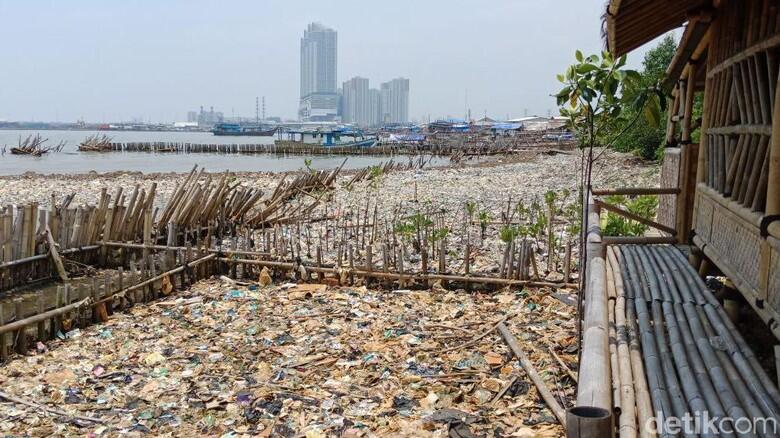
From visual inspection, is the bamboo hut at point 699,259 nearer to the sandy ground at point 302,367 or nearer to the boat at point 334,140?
the sandy ground at point 302,367

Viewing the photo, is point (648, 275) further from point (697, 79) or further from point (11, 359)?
point (11, 359)

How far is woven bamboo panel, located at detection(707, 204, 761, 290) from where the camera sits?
334 cm

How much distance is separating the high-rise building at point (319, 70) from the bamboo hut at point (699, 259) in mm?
166004

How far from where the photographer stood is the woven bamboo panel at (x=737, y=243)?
3344 millimetres

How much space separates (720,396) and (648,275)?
78.6 inches

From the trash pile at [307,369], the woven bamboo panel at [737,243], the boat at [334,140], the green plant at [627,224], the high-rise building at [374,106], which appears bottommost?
the trash pile at [307,369]

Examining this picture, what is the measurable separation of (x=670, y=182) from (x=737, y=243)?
11.1 feet

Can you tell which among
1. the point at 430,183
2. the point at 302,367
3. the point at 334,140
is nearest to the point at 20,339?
the point at 302,367

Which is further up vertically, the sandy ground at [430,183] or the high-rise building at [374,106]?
the high-rise building at [374,106]

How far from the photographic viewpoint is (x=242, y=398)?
4.45 m

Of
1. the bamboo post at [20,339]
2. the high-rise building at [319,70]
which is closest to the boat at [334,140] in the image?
the bamboo post at [20,339]

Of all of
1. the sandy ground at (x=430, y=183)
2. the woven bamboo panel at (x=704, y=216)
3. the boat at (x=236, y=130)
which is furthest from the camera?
the boat at (x=236, y=130)

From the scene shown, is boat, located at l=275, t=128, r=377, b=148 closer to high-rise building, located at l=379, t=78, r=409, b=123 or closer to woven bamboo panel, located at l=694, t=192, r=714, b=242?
woven bamboo panel, located at l=694, t=192, r=714, b=242

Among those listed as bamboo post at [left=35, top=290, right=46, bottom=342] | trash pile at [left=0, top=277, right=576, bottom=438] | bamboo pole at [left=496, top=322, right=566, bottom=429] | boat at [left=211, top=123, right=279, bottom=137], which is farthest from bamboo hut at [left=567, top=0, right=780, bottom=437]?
boat at [left=211, top=123, right=279, bottom=137]
